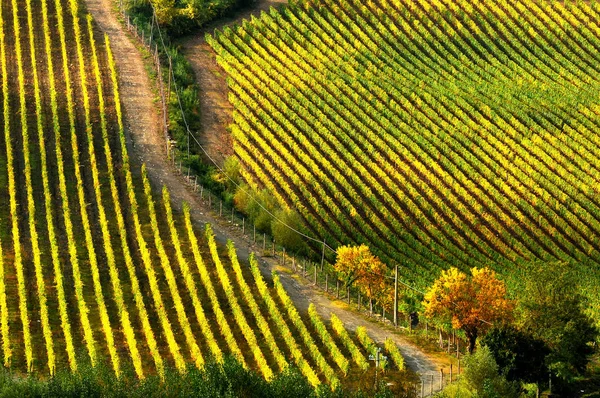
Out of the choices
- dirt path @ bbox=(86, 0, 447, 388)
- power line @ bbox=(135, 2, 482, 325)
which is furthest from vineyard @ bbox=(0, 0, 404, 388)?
power line @ bbox=(135, 2, 482, 325)

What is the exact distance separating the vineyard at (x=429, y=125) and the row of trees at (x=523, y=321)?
8757mm

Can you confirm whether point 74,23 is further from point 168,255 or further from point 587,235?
point 587,235

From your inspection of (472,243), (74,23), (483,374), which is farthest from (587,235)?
(74,23)

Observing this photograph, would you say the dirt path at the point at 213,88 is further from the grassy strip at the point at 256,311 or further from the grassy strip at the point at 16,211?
the grassy strip at the point at 256,311

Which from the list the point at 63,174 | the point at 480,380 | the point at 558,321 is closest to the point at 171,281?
the point at 63,174

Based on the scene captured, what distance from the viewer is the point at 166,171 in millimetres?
125438

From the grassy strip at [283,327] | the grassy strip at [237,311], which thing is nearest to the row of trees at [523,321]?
the grassy strip at [283,327]

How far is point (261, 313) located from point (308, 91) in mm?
38787

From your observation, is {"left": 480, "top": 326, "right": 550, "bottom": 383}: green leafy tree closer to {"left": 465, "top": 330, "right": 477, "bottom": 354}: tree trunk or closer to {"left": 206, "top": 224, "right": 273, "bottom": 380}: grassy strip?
{"left": 465, "top": 330, "right": 477, "bottom": 354}: tree trunk

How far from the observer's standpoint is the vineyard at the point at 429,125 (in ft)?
392

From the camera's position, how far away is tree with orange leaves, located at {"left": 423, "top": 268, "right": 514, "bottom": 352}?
99.2 m

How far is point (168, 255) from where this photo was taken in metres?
112

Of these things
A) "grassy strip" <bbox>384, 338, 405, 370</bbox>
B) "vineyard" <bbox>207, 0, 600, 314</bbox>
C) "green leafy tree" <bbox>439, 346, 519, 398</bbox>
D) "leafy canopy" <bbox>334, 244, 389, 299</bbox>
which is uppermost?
"vineyard" <bbox>207, 0, 600, 314</bbox>

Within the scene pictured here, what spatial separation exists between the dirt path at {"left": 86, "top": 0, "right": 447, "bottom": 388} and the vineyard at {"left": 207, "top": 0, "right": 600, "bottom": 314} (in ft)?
19.9
